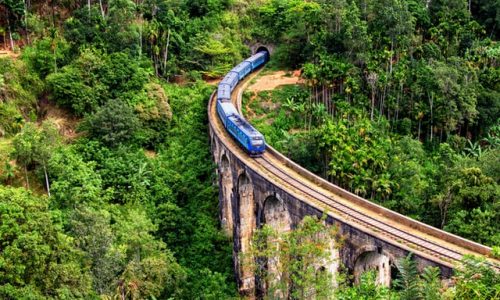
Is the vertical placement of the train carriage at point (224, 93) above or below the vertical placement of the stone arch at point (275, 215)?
above

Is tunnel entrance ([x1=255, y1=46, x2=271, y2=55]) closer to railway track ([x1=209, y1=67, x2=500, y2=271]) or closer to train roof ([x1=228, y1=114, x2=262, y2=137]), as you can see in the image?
train roof ([x1=228, y1=114, x2=262, y2=137])

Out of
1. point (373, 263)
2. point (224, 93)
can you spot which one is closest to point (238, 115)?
point (224, 93)

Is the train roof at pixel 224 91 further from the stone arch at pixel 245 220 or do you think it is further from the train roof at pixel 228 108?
the stone arch at pixel 245 220

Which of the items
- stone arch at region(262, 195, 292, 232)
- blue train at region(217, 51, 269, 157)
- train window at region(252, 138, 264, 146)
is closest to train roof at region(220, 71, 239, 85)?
blue train at region(217, 51, 269, 157)

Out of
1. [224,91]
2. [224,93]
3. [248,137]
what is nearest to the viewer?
[248,137]

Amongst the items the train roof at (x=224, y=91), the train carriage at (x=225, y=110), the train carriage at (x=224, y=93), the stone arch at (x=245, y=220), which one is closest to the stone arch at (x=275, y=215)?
the stone arch at (x=245, y=220)

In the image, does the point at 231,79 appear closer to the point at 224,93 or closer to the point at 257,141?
the point at 224,93
